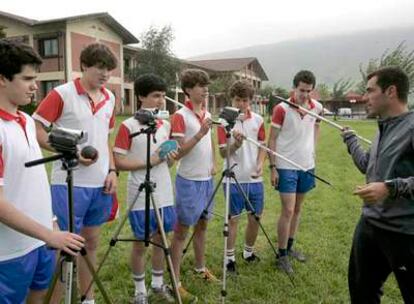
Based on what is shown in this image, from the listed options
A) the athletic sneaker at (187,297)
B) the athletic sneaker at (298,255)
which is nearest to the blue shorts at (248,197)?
the athletic sneaker at (298,255)

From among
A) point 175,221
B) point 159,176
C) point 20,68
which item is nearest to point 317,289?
point 175,221

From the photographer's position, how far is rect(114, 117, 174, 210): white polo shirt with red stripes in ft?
11.9

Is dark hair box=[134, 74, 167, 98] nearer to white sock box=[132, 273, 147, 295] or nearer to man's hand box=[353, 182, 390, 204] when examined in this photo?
white sock box=[132, 273, 147, 295]

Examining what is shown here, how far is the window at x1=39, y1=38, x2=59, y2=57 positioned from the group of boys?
28300 millimetres

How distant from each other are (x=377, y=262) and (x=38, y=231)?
2.27 meters

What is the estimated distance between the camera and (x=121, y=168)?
3.61 meters

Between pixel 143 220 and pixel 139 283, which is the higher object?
pixel 143 220

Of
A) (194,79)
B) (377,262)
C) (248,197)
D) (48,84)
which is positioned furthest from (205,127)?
(48,84)

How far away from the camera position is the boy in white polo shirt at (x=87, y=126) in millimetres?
3205

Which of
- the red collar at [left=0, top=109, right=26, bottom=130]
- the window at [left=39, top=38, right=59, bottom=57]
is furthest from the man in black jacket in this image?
the window at [left=39, top=38, right=59, bottom=57]

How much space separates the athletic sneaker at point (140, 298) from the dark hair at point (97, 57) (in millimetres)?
1982

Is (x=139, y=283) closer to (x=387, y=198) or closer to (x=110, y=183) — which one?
(x=110, y=183)

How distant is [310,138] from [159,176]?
204 centimetres

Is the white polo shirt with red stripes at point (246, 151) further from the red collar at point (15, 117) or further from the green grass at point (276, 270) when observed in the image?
the red collar at point (15, 117)
